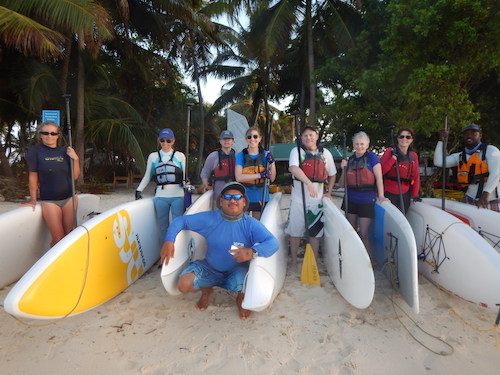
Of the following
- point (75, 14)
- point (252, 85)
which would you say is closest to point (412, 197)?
point (75, 14)

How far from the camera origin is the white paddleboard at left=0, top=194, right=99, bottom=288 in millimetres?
2920

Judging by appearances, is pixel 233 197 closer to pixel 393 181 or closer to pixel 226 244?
pixel 226 244

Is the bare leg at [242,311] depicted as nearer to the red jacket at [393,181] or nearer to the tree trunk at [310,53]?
the red jacket at [393,181]

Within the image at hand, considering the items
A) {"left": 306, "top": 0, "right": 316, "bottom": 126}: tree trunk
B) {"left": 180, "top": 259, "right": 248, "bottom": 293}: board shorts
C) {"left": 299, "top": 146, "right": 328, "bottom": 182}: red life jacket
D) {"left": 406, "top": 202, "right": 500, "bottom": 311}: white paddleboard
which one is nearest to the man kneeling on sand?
{"left": 180, "top": 259, "right": 248, "bottom": 293}: board shorts

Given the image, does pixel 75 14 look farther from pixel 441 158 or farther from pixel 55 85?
pixel 441 158

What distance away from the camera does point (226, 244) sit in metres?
2.55

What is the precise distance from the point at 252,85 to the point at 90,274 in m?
16.4

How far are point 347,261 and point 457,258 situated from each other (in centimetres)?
100

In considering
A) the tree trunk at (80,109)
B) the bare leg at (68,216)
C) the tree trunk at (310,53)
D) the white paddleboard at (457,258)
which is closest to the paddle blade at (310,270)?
the white paddleboard at (457,258)

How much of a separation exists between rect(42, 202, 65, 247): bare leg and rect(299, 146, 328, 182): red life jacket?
2.46 metres

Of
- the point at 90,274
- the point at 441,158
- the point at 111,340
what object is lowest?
the point at 111,340

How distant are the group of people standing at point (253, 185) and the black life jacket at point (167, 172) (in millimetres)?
11

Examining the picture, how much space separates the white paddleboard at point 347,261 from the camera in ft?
7.87

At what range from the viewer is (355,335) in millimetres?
2256
